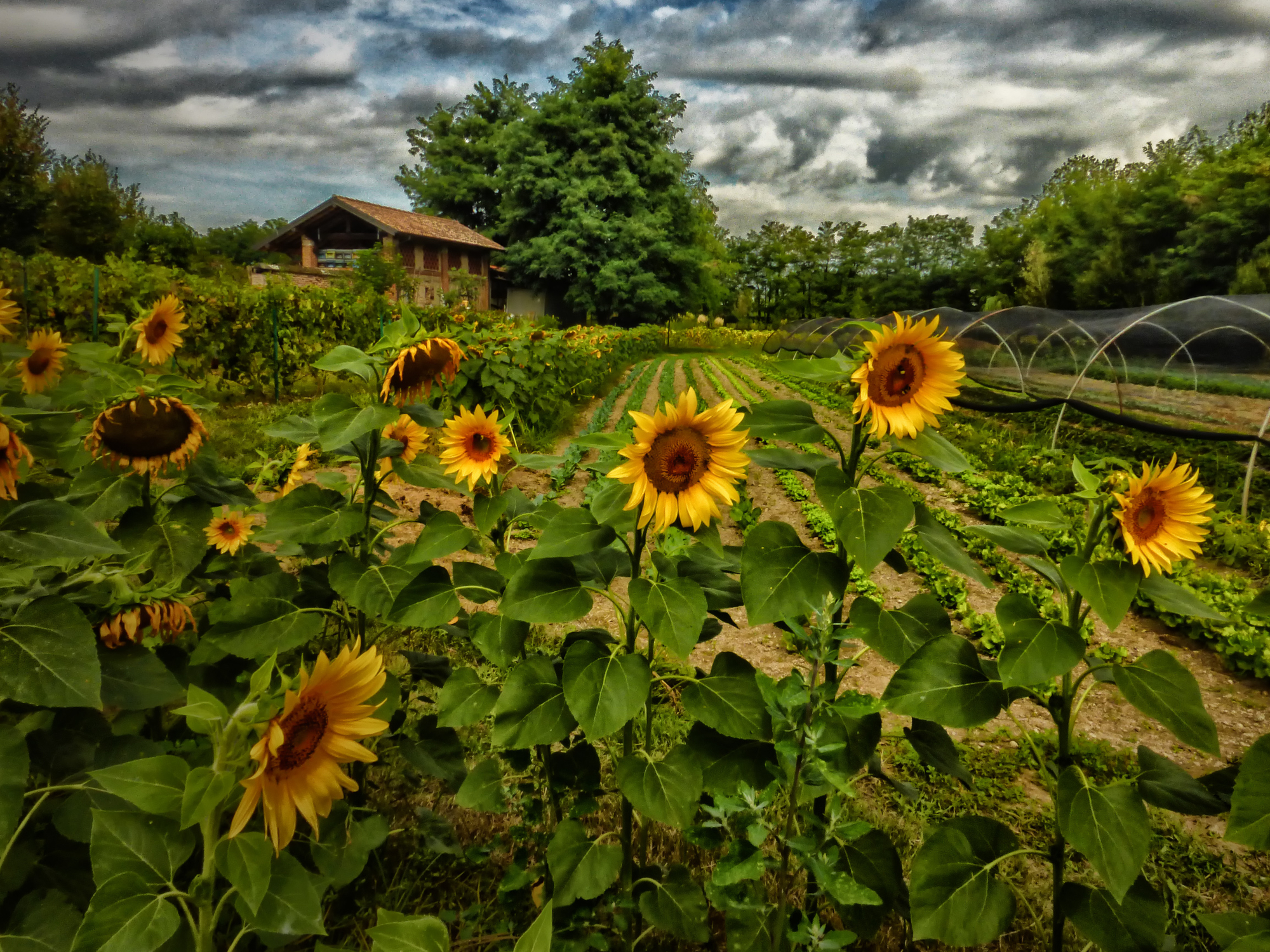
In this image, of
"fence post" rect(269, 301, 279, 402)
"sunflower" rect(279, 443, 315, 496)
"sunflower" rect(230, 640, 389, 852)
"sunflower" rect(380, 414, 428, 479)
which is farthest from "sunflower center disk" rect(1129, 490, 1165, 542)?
"fence post" rect(269, 301, 279, 402)

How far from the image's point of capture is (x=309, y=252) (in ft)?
76.9

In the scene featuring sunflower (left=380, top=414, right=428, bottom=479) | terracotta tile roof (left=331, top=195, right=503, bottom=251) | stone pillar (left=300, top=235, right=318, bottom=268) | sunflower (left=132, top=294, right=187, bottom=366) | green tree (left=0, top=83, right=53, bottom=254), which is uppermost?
terracotta tile roof (left=331, top=195, right=503, bottom=251)

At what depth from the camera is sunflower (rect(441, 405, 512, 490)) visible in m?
1.48

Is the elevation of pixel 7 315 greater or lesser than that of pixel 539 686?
greater

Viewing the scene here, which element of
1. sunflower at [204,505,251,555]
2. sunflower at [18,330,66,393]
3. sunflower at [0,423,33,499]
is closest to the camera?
sunflower at [0,423,33,499]

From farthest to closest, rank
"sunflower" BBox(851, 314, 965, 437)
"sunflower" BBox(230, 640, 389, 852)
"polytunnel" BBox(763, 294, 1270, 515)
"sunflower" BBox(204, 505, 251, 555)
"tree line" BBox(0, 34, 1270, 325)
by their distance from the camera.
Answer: "tree line" BBox(0, 34, 1270, 325) < "polytunnel" BBox(763, 294, 1270, 515) < "sunflower" BBox(204, 505, 251, 555) < "sunflower" BBox(851, 314, 965, 437) < "sunflower" BBox(230, 640, 389, 852)

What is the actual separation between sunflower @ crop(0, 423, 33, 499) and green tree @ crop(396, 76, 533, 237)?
108 ft

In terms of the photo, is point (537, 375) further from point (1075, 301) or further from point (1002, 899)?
point (1075, 301)

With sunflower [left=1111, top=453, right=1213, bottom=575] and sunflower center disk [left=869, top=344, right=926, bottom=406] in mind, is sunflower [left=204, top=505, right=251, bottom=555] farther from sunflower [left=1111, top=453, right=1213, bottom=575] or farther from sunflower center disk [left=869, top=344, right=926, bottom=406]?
sunflower [left=1111, top=453, right=1213, bottom=575]

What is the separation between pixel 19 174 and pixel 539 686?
12.2 meters

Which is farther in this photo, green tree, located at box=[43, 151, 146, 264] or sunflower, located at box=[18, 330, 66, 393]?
green tree, located at box=[43, 151, 146, 264]

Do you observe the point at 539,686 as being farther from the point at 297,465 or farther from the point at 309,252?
the point at 309,252

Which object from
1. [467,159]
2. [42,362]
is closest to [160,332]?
[42,362]

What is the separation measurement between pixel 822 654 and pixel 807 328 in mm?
21345
